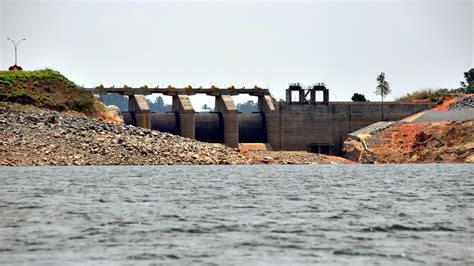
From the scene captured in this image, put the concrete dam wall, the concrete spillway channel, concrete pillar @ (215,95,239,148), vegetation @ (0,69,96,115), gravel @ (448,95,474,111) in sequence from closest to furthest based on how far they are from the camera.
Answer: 1. vegetation @ (0,69,96,115)
2. concrete pillar @ (215,95,239,148)
3. the concrete spillway channel
4. the concrete dam wall
5. gravel @ (448,95,474,111)

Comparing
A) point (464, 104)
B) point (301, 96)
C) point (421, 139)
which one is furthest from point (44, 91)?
point (464, 104)

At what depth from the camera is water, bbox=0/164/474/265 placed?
29422mm

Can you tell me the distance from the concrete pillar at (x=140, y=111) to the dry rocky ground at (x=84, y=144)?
15345 millimetres

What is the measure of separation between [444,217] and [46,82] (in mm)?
96004

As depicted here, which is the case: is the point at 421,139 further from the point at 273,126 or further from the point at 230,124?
the point at 230,124

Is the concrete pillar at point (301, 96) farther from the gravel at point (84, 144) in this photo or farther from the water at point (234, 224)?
the water at point (234, 224)

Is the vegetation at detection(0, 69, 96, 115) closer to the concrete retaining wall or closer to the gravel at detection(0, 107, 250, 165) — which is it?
the gravel at detection(0, 107, 250, 165)

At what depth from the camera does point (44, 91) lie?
12612cm

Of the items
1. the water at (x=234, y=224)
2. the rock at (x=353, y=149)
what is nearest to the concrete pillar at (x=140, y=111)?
the rock at (x=353, y=149)

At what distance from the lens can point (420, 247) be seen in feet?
102

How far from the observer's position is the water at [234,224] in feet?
96.5

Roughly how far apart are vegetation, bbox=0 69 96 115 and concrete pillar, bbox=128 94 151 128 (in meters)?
7.45

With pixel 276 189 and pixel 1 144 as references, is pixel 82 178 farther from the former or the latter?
pixel 1 144

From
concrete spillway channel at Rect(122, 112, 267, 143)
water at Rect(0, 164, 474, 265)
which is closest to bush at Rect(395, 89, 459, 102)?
concrete spillway channel at Rect(122, 112, 267, 143)
